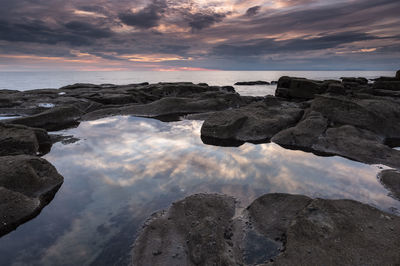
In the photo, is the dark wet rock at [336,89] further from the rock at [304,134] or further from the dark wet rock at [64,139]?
the dark wet rock at [64,139]

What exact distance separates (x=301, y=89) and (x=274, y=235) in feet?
99.6

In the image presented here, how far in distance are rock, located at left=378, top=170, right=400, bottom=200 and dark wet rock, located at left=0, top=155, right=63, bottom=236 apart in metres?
11.3

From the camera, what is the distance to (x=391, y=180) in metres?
8.71

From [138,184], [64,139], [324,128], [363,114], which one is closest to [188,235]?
[138,184]

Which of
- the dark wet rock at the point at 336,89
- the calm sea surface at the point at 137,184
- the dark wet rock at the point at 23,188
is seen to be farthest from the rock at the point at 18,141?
the dark wet rock at the point at 336,89

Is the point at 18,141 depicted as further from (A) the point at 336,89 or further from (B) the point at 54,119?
(A) the point at 336,89

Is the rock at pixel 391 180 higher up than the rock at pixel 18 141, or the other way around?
the rock at pixel 18 141

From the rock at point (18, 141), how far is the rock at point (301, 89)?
2990 cm

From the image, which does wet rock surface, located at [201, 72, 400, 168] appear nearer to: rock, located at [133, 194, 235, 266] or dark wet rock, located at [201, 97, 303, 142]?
dark wet rock, located at [201, 97, 303, 142]

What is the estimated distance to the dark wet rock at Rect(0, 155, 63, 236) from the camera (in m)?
6.38

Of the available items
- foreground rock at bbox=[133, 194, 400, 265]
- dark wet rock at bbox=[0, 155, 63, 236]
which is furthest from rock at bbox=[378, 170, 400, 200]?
dark wet rock at bbox=[0, 155, 63, 236]

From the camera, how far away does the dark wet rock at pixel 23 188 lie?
638 centimetres

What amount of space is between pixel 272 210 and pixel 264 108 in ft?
40.1

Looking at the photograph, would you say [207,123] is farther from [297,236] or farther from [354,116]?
[297,236]
